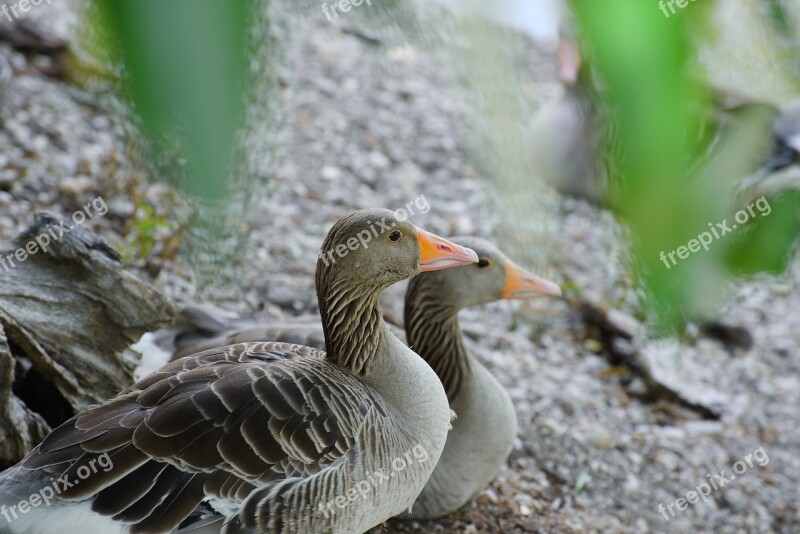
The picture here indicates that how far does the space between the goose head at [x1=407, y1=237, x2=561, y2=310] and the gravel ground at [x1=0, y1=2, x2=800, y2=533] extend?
0.92 ft

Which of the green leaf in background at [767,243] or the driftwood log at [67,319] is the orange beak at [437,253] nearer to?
the driftwood log at [67,319]

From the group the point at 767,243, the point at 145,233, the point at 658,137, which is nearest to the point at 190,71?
the point at 658,137

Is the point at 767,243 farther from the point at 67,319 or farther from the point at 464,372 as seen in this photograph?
the point at 67,319

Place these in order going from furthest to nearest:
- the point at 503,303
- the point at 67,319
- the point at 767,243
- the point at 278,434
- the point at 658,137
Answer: the point at 503,303 < the point at 67,319 < the point at 278,434 < the point at 767,243 < the point at 658,137

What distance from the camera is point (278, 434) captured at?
7.82ft

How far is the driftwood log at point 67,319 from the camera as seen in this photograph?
298cm

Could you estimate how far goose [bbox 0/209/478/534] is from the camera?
2225 mm

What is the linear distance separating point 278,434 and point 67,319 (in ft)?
3.91

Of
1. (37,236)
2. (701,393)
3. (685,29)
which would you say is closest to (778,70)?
(685,29)

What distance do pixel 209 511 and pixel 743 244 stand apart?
5.75 feet

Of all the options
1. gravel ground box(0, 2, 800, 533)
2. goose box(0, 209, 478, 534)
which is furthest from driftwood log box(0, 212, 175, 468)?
goose box(0, 209, 478, 534)

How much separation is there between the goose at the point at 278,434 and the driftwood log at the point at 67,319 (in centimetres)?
66

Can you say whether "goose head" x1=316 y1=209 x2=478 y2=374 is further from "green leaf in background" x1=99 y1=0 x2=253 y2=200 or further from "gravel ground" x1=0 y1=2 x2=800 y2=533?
"green leaf in background" x1=99 y1=0 x2=253 y2=200

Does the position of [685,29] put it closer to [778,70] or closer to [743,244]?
[778,70]
